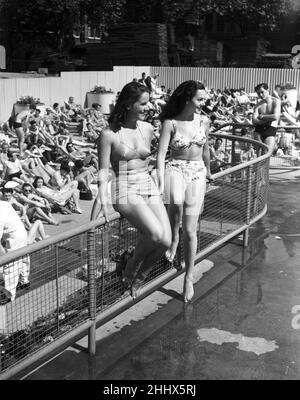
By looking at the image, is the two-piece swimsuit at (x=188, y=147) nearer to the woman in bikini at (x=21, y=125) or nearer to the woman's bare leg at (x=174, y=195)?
the woman's bare leg at (x=174, y=195)

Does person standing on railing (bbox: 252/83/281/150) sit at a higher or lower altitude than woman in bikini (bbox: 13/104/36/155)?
higher

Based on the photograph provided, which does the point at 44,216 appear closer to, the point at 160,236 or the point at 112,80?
the point at 160,236

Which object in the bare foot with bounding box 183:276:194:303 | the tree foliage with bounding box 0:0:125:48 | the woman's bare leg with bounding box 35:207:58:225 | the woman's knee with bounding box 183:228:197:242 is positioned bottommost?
the woman's bare leg with bounding box 35:207:58:225

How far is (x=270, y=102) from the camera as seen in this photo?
32.6 feet

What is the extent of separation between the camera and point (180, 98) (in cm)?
484

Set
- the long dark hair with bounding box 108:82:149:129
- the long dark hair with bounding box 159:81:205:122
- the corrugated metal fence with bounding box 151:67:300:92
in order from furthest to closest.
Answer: the corrugated metal fence with bounding box 151:67:300:92 → the long dark hair with bounding box 159:81:205:122 → the long dark hair with bounding box 108:82:149:129

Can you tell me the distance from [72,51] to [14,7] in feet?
21.2

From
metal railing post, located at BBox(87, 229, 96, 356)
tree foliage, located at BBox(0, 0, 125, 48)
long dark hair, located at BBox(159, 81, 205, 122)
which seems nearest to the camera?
metal railing post, located at BBox(87, 229, 96, 356)

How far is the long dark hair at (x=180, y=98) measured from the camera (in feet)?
15.7

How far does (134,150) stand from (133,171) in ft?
0.54

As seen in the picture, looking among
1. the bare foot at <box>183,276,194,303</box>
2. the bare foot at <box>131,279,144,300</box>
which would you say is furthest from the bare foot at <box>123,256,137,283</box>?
the bare foot at <box>183,276,194,303</box>

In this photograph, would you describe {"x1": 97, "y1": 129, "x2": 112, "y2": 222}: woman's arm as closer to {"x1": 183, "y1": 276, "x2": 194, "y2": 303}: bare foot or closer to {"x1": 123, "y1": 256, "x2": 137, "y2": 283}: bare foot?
{"x1": 123, "y1": 256, "x2": 137, "y2": 283}: bare foot

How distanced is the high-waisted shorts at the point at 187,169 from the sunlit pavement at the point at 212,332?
1.25m

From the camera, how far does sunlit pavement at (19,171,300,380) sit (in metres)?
4.17
